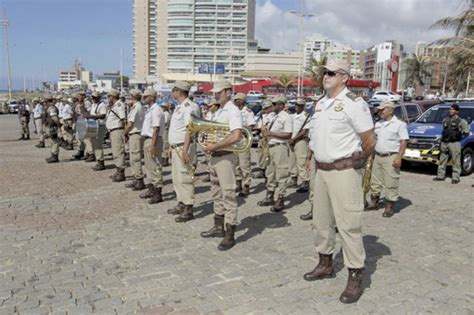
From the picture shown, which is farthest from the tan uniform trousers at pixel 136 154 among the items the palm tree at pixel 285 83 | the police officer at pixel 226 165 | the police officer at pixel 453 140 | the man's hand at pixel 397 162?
the palm tree at pixel 285 83

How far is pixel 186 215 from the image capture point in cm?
636

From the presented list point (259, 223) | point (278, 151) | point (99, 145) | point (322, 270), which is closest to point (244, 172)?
point (278, 151)

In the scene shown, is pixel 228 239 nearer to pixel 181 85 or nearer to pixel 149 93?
pixel 181 85

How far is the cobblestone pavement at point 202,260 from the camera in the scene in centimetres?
381

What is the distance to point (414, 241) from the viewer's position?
5.61 meters

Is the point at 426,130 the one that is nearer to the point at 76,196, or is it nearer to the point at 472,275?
the point at 472,275

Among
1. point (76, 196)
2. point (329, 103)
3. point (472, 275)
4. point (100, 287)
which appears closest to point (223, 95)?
point (329, 103)

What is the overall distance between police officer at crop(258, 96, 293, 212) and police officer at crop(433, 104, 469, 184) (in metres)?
4.91

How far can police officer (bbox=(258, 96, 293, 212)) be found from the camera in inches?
277

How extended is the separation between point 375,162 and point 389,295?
3.73 meters

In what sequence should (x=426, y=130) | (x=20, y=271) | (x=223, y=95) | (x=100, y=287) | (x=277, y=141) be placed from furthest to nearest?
(x=426, y=130), (x=277, y=141), (x=223, y=95), (x=20, y=271), (x=100, y=287)

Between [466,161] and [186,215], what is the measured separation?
839 cm

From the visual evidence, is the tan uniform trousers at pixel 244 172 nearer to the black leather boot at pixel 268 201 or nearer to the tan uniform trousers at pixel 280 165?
the black leather boot at pixel 268 201

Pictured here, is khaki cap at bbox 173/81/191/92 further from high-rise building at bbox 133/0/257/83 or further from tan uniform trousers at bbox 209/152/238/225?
high-rise building at bbox 133/0/257/83
